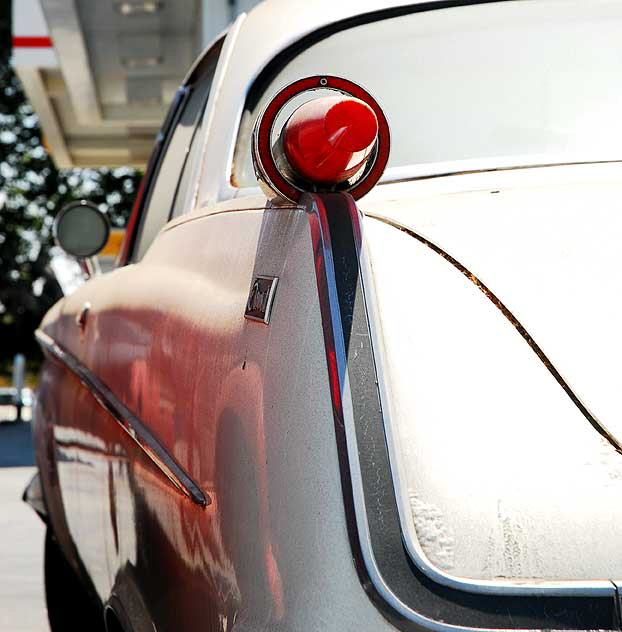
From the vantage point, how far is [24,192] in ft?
117

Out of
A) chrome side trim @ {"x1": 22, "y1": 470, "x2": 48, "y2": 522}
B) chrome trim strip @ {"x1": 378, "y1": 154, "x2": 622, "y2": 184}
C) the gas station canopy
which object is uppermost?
the gas station canopy

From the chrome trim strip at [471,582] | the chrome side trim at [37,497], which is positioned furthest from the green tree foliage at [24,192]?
the chrome trim strip at [471,582]

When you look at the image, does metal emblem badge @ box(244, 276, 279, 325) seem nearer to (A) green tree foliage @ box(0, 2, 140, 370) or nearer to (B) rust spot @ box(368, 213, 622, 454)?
(B) rust spot @ box(368, 213, 622, 454)

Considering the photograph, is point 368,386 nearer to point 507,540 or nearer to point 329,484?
point 329,484

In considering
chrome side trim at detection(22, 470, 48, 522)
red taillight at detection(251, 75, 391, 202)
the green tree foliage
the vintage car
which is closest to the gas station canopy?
chrome side trim at detection(22, 470, 48, 522)

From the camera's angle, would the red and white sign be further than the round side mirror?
Yes

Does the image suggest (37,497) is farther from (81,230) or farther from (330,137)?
(330,137)

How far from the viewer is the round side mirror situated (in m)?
3.96

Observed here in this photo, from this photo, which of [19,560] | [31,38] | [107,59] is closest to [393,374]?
[19,560]

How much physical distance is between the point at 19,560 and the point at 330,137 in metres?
4.81

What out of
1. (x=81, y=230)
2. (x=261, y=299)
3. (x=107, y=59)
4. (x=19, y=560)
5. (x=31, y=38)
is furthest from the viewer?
(x=107, y=59)

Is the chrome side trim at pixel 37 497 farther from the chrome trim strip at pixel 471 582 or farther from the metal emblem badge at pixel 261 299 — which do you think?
the chrome trim strip at pixel 471 582

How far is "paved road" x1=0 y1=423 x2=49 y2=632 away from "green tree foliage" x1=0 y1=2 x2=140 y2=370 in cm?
2579

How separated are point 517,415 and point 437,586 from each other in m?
0.23
